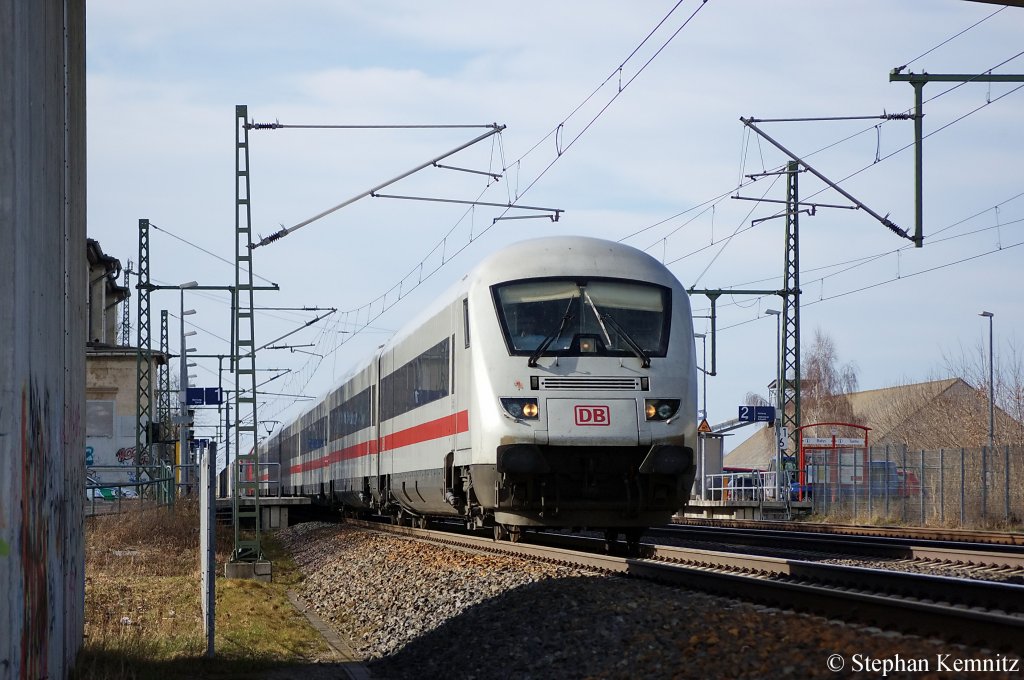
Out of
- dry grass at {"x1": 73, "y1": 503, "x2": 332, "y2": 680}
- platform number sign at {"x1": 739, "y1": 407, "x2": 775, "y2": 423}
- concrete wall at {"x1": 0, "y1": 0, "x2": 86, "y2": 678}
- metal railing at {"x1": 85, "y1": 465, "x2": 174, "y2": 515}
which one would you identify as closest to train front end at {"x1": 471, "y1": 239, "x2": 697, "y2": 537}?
dry grass at {"x1": 73, "y1": 503, "x2": 332, "y2": 680}

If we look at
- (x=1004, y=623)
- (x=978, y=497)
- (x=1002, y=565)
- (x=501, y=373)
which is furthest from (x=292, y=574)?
(x=978, y=497)

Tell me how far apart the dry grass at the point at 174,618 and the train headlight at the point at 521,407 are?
316cm

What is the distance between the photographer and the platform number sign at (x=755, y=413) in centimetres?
3962

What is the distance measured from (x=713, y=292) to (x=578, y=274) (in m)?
22.9

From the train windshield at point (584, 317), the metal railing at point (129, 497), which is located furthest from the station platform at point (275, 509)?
the train windshield at point (584, 317)

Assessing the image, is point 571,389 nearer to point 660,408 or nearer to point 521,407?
point 521,407

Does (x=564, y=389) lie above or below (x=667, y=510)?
above

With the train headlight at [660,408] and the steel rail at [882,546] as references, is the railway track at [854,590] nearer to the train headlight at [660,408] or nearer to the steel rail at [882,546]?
the train headlight at [660,408]

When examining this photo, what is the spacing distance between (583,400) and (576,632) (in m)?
4.60

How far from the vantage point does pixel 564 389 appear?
560 inches

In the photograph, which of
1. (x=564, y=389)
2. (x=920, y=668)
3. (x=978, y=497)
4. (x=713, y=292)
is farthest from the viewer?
(x=713, y=292)

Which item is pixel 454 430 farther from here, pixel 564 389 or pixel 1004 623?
pixel 1004 623

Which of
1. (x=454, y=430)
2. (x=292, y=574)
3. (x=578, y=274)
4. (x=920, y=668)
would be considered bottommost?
(x=292, y=574)

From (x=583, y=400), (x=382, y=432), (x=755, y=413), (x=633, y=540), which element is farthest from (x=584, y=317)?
(x=755, y=413)
